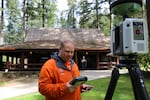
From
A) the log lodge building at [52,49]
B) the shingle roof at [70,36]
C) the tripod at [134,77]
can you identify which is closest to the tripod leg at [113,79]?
the tripod at [134,77]

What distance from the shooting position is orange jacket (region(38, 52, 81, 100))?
2699 mm

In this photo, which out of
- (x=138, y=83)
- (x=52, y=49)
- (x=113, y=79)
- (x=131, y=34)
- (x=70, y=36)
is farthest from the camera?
(x=70, y=36)

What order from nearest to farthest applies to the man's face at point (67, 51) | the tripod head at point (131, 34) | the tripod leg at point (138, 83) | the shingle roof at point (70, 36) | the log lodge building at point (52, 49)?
1. the tripod head at point (131, 34)
2. the tripod leg at point (138, 83)
3. the man's face at point (67, 51)
4. the log lodge building at point (52, 49)
5. the shingle roof at point (70, 36)

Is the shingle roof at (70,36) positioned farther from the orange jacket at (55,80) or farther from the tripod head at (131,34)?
the tripod head at (131,34)

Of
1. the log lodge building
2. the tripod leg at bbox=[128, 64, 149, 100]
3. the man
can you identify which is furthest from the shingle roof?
the tripod leg at bbox=[128, 64, 149, 100]

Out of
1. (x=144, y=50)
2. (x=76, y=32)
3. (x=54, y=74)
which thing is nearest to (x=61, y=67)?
(x=54, y=74)

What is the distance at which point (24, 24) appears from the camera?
3931cm

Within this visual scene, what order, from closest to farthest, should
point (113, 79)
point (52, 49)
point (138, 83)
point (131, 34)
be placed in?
point (131, 34) < point (138, 83) < point (113, 79) < point (52, 49)

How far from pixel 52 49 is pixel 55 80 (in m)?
18.7

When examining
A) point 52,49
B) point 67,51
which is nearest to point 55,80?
point 67,51

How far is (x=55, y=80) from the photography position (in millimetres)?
2848

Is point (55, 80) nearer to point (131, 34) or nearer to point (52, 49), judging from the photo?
point (131, 34)

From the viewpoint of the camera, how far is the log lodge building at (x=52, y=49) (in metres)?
21.6

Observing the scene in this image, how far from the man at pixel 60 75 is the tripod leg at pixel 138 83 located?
22.2 inches
